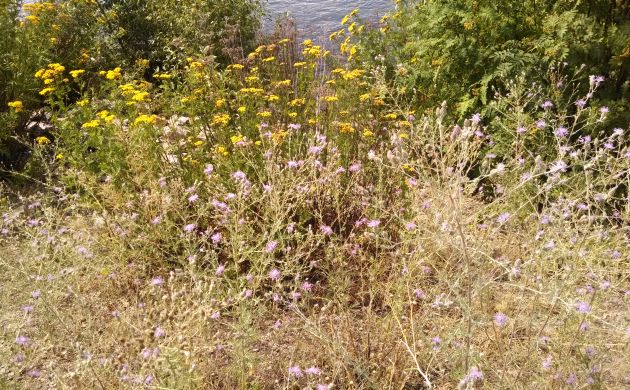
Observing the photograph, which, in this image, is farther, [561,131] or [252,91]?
[252,91]

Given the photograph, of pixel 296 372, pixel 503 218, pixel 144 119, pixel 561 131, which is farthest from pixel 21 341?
pixel 561 131

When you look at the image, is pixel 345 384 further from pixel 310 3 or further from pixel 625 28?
pixel 310 3

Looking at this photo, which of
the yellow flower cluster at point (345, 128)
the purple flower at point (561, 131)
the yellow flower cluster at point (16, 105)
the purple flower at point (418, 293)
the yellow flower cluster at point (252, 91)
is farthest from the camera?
the yellow flower cluster at point (16, 105)

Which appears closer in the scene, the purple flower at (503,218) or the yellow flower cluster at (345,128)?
the purple flower at (503,218)

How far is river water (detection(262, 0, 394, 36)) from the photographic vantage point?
343 inches

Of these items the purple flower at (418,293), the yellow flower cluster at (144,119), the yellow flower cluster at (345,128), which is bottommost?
the purple flower at (418,293)

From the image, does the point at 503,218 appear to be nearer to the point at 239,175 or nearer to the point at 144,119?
the point at 239,175

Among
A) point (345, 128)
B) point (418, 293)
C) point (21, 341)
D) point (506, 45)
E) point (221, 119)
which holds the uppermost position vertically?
point (506, 45)

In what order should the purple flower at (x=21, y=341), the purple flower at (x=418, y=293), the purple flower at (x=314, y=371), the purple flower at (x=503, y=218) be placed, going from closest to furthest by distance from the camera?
the purple flower at (x=503, y=218) → the purple flower at (x=314, y=371) → the purple flower at (x=21, y=341) → the purple flower at (x=418, y=293)

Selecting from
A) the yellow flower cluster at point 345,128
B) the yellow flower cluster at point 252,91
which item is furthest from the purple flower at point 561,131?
the yellow flower cluster at point 252,91

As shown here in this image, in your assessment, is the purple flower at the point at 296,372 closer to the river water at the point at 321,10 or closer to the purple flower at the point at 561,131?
the purple flower at the point at 561,131

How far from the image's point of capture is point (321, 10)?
9.52 m

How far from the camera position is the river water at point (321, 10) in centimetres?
870

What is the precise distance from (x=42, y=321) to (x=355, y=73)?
2634 millimetres
